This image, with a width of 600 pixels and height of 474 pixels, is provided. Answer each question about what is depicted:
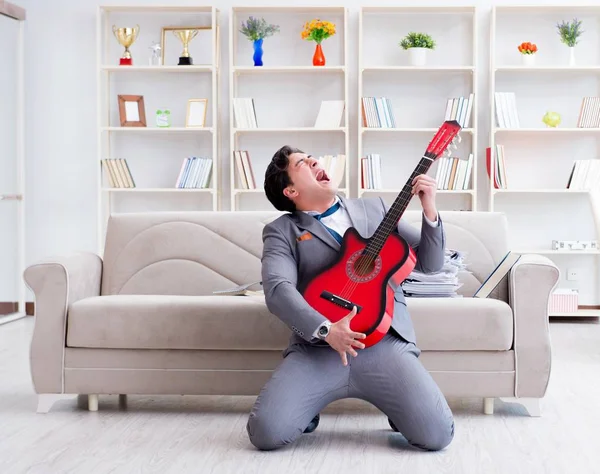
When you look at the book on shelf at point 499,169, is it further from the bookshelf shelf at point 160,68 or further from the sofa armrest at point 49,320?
the sofa armrest at point 49,320

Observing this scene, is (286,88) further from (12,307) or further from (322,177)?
(322,177)

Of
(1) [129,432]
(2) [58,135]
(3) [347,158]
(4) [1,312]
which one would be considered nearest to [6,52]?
(2) [58,135]

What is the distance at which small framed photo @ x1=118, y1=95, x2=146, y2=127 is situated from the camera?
6.29 m

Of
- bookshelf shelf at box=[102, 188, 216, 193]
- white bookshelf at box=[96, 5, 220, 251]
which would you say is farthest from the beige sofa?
white bookshelf at box=[96, 5, 220, 251]

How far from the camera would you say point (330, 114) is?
20.2 feet

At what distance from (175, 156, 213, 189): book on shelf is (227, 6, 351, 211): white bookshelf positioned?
0.75ft

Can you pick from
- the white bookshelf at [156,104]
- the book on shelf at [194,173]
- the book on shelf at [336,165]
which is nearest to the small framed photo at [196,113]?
the white bookshelf at [156,104]

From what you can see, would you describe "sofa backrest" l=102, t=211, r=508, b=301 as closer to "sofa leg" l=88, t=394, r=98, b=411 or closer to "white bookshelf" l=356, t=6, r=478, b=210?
"sofa leg" l=88, t=394, r=98, b=411

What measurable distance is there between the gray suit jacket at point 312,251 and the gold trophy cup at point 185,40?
3.50 metres

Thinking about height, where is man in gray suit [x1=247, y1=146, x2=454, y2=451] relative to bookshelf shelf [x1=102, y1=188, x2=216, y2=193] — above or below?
below

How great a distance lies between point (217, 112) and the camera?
628cm

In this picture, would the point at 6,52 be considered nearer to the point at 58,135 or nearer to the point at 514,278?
the point at 58,135

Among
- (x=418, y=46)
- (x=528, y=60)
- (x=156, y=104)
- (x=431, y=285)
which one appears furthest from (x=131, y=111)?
(x=431, y=285)

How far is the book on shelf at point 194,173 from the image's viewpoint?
20.3ft
